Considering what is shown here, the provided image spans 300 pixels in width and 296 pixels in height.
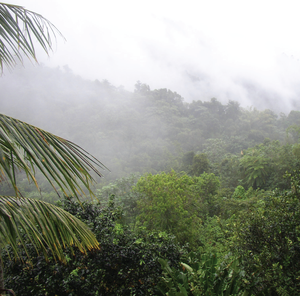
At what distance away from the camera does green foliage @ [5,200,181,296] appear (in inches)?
116

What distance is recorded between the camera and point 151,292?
10.1ft

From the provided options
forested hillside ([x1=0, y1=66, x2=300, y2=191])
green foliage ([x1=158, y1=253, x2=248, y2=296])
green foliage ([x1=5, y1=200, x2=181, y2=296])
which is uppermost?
forested hillside ([x1=0, y1=66, x2=300, y2=191])

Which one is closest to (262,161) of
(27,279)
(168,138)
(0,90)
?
(27,279)

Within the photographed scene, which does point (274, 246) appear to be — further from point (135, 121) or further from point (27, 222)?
point (135, 121)

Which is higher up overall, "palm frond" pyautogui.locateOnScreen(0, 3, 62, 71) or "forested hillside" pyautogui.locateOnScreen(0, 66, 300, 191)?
"forested hillside" pyautogui.locateOnScreen(0, 66, 300, 191)

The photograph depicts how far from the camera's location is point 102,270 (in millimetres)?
3244

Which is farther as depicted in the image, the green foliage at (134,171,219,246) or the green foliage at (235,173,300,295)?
the green foliage at (134,171,219,246)

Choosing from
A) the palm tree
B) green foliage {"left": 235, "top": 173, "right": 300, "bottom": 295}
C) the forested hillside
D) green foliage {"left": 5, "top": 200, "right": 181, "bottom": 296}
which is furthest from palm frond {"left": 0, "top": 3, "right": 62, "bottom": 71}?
the forested hillside

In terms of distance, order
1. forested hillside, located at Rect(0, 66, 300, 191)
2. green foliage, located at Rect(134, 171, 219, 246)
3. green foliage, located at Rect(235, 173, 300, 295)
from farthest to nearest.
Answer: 1. forested hillside, located at Rect(0, 66, 300, 191)
2. green foliage, located at Rect(134, 171, 219, 246)
3. green foliage, located at Rect(235, 173, 300, 295)

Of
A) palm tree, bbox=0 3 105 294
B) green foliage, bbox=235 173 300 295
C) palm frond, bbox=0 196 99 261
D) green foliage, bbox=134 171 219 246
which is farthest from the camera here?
green foliage, bbox=134 171 219 246

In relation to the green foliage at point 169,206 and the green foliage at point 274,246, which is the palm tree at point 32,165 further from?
the green foliage at point 169,206

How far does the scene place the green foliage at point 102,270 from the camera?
2.95 metres

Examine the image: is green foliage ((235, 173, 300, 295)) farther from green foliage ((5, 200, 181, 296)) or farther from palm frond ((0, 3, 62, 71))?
palm frond ((0, 3, 62, 71))

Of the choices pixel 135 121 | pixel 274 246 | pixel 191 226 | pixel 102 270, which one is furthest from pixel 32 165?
pixel 135 121
